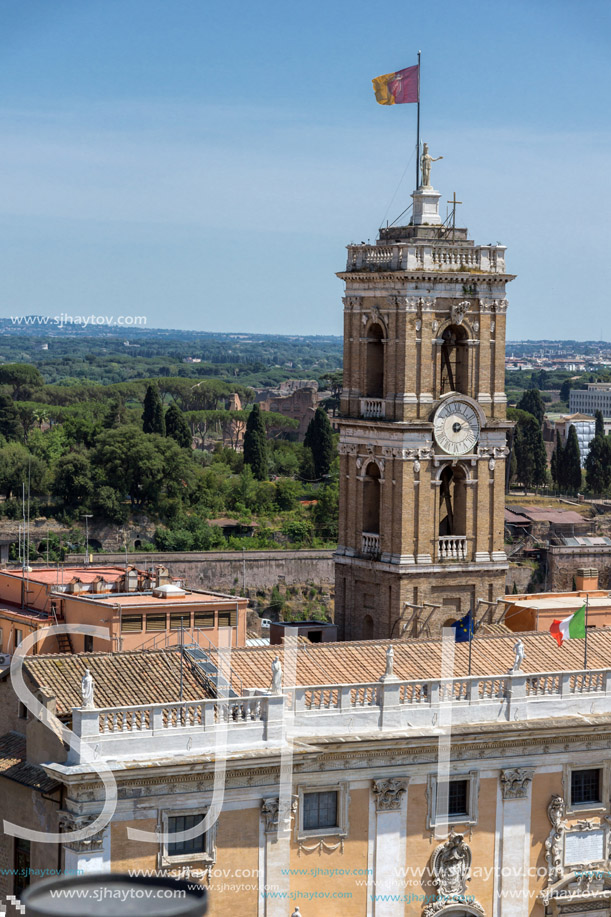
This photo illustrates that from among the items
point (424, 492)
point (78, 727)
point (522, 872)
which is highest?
point (424, 492)

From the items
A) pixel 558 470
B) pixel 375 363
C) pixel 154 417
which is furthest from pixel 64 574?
pixel 558 470

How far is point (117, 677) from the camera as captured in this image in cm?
2461

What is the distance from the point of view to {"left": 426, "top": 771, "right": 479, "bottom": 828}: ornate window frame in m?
25.9

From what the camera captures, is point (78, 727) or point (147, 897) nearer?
point (147, 897)

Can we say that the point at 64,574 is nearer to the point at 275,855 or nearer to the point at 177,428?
the point at 275,855

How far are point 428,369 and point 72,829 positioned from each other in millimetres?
13618

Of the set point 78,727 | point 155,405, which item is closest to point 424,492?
point 78,727

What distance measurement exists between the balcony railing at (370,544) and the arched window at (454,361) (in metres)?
3.20

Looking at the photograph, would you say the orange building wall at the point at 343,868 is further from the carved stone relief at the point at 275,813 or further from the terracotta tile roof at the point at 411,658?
the terracotta tile roof at the point at 411,658

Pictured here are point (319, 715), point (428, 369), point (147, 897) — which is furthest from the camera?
point (428, 369)

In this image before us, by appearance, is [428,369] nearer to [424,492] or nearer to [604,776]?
[424,492]

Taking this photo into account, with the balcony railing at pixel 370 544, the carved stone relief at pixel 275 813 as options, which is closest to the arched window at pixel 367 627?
the balcony railing at pixel 370 544

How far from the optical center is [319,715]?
24859 millimetres

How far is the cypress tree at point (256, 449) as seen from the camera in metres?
114
